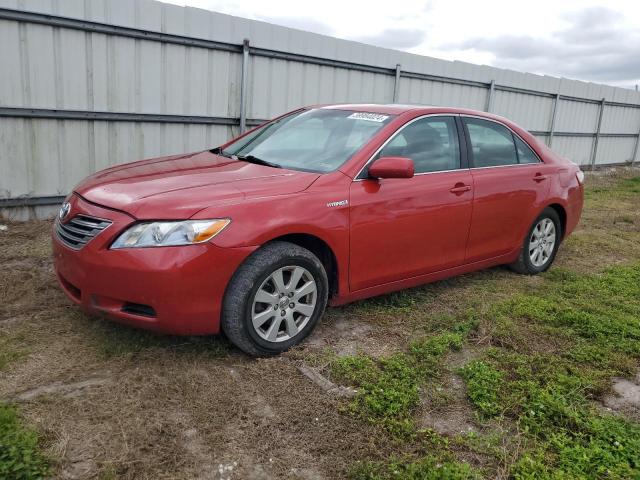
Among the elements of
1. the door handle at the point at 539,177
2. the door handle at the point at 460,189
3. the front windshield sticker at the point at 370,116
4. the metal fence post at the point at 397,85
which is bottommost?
the door handle at the point at 460,189

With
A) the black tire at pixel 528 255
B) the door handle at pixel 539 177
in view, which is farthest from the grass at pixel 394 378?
the door handle at pixel 539 177

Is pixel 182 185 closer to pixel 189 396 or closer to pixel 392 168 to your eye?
pixel 189 396

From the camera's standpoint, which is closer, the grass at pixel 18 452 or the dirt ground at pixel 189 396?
the grass at pixel 18 452

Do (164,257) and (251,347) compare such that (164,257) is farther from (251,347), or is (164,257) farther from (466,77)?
(466,77)

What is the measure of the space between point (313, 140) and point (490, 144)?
5.38ft

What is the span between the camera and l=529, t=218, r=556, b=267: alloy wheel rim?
17.0 feet

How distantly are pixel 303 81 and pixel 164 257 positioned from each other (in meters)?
5.74

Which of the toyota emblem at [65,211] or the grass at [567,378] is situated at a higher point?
the toyota emblem at [65,211]

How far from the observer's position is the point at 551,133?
46.8 feet

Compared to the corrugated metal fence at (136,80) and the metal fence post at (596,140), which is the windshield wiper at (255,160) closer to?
the corrugated metal fence at (136,80)

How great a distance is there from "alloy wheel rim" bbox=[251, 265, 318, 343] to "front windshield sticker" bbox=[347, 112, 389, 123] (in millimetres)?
1353

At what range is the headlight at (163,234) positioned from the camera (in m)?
2.92

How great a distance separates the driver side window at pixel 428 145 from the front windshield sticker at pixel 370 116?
18 cm

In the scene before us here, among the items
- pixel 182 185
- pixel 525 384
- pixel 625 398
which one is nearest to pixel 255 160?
pixel 182 185
